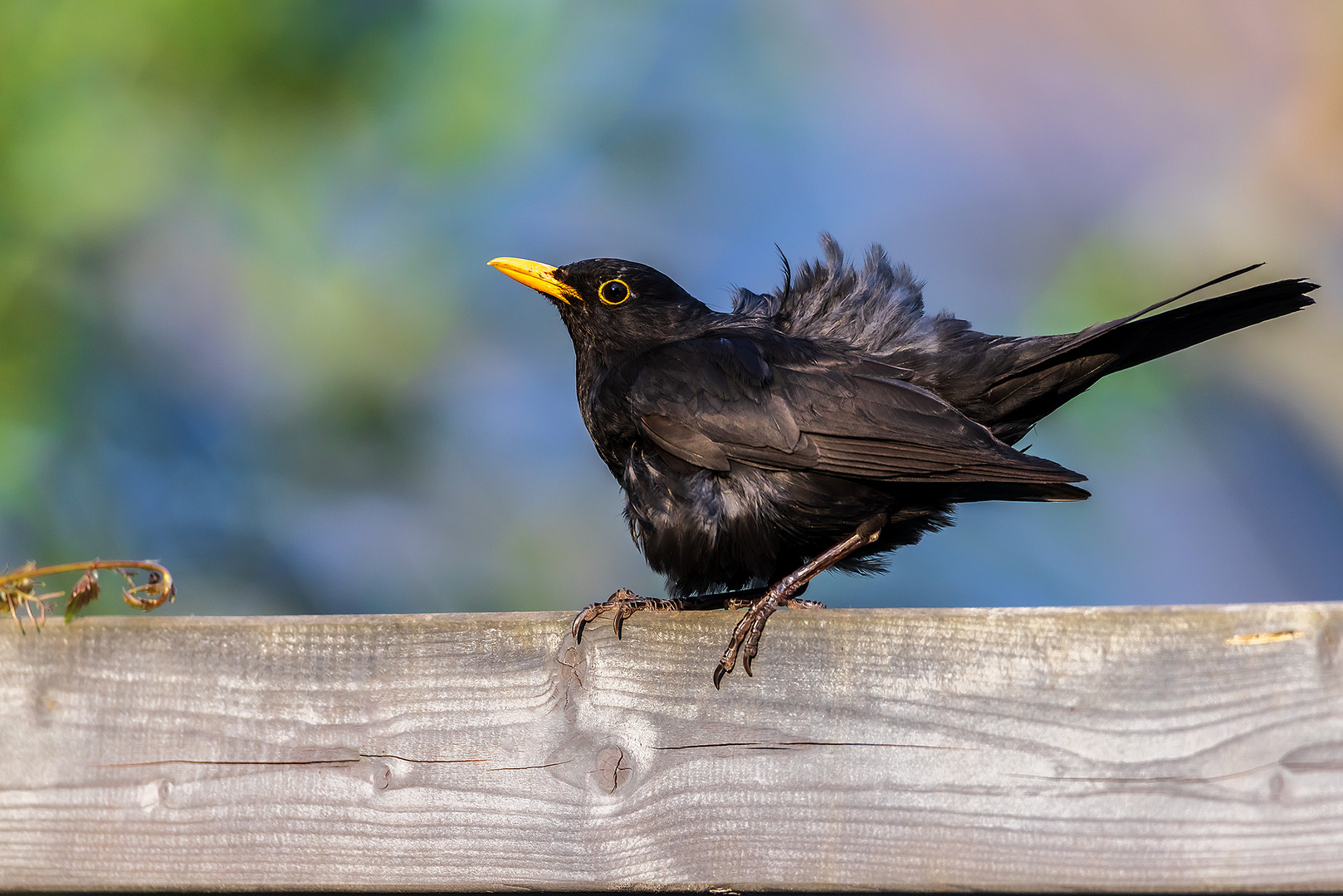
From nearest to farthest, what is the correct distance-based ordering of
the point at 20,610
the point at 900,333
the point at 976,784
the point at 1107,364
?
the point at 976,784 → the point at 20,610 → the point at 1107,364 → the point at 900,333

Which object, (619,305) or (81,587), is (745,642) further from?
(619,305)

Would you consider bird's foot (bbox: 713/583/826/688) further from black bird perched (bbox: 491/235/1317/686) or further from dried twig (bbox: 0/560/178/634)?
dried twig (bbox: 0/560/178/634)

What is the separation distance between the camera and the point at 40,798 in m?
1.79

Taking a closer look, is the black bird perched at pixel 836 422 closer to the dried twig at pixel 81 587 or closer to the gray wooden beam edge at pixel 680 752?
the gray wooden beam edge at pixel 680 752

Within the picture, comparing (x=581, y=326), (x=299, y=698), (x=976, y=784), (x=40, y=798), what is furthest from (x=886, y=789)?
(x=581, y=326)

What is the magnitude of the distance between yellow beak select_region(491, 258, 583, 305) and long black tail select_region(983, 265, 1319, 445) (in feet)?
4.19

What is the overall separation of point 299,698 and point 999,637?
1.12 m

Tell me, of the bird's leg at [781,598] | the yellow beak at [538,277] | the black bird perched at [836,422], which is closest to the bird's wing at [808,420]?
the black bird perched at [836,422]

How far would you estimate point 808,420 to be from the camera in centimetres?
253

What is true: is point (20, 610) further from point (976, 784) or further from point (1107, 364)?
point (1107, 364)

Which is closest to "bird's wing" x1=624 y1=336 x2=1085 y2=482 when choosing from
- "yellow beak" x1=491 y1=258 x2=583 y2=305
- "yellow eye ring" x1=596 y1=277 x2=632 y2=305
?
"yellow eye ring" x1=596 y1=277 x2=632 y2=305

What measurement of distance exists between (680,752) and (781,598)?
0.71 meters

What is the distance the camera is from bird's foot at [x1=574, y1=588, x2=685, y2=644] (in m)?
1.81

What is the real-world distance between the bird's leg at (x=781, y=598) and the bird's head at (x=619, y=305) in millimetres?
833
